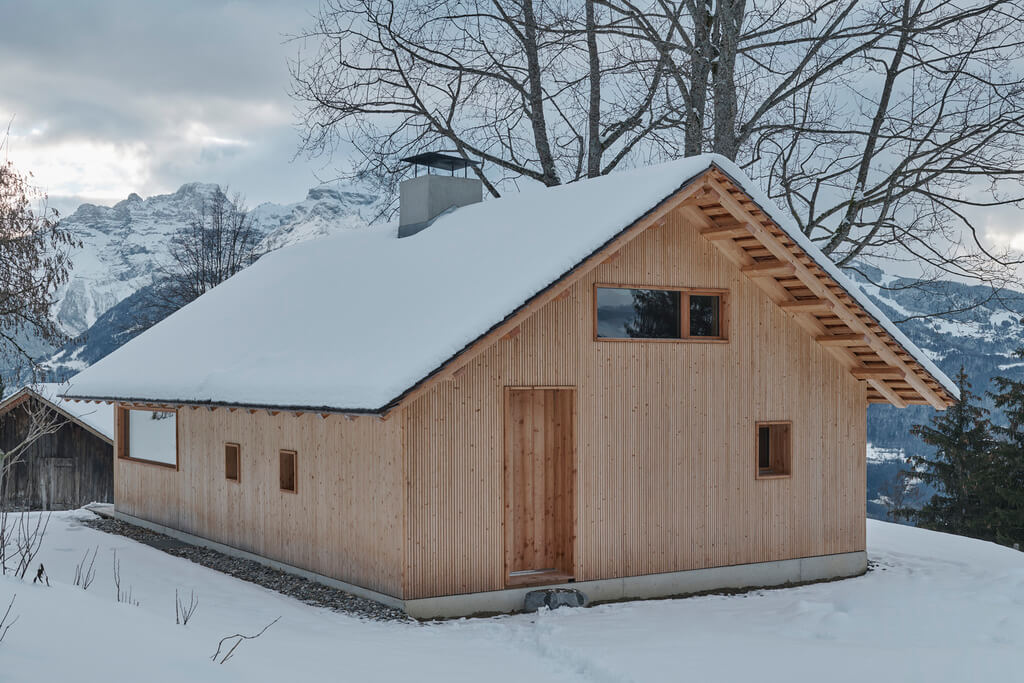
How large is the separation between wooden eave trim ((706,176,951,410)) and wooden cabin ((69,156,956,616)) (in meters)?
0.03

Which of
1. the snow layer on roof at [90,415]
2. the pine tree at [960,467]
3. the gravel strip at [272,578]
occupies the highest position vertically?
the snow layer on roof at [90,415]

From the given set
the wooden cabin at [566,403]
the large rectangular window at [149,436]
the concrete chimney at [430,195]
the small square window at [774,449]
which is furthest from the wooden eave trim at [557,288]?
the large rectangular window at [149,436]

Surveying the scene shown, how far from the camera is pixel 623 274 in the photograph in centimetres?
1183

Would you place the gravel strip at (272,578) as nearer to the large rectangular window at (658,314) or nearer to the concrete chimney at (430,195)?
the large rectangular window at (658,314)

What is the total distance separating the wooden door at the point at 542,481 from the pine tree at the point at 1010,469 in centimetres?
1847

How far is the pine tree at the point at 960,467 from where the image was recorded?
27.5m

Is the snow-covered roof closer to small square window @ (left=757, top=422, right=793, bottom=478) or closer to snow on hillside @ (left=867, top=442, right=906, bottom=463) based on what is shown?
small square window @ (left=757, top=422, right=793, bottom=478)

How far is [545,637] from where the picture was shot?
Answer: 31.5 feet

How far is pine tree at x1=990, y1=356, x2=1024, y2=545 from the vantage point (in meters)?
26.1

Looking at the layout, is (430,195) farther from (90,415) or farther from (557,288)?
(90,415)

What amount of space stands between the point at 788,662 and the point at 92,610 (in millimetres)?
5564

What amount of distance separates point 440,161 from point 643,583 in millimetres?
7512

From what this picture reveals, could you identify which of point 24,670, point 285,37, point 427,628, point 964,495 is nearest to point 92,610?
point 24,670

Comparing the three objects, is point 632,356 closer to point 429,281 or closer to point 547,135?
point 429,281
